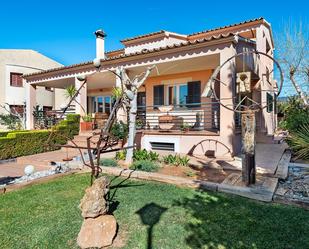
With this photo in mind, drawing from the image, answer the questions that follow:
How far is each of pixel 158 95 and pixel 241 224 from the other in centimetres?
1064

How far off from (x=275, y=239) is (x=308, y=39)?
1682 cm

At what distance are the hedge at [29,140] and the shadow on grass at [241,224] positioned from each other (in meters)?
7.34

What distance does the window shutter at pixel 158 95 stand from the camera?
44.2ft

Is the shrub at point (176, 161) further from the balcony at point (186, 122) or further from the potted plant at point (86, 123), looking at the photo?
the potted plant at point (86, 123)

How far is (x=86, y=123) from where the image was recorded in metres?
12.6

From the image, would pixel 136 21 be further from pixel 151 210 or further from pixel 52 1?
pixel 151 210

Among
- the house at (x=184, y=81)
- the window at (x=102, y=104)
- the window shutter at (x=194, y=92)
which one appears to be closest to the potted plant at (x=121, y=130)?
the house at (x=184, y=81)

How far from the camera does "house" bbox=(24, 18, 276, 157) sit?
835 cm

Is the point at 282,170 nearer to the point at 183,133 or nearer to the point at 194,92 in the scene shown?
the point at 183,133

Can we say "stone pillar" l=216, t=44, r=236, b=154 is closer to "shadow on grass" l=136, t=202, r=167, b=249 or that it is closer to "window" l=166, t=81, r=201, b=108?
"window" l=166, t=81, r=201, b=108

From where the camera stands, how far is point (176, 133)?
32.1 feet

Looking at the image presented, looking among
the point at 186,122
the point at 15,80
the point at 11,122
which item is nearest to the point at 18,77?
the point at 15,80

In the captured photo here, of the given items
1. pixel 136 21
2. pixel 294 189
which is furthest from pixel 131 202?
pixel 136 21

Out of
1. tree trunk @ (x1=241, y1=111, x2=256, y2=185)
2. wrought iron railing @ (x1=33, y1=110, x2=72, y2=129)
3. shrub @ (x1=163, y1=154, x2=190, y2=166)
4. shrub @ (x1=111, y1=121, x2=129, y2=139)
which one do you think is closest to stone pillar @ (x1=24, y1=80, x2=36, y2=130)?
wrought iron railing @ (x1=33, y1=110, x2=72, y2=129)
